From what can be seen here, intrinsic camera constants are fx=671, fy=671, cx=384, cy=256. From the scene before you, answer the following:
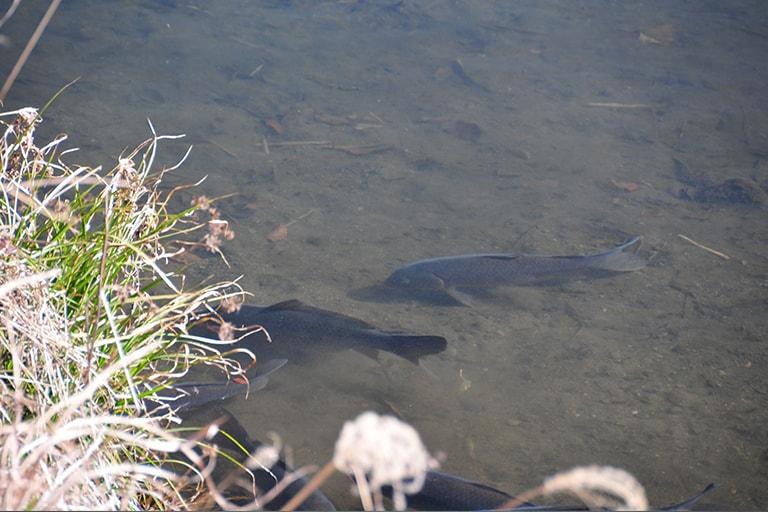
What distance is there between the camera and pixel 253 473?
126 inches

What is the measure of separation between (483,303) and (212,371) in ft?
6.50

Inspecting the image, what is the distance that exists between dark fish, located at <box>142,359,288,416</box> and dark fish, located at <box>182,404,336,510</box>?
9 cm

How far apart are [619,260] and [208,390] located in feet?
10.3

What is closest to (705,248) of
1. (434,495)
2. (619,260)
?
(619,260)

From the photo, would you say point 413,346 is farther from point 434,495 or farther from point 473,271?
point 473,271

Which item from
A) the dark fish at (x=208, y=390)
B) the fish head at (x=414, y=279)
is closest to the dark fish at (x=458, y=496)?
the dark fish at (x=208, y=390)

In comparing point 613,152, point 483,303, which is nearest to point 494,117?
point 613,152

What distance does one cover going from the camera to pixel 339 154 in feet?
22.0

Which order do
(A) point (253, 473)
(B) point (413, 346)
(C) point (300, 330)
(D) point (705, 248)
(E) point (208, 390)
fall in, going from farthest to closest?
(D) point (705, 248)
(C) point (300, 330)
(B) point (413, 346)
(E) point (208, 390)
(A) point (253, 473)

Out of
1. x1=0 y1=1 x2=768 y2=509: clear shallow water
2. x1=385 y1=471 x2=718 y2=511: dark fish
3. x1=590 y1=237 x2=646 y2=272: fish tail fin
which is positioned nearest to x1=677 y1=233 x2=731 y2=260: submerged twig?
x1=0 y1=1 x2=768 y2=509: clear shallow water

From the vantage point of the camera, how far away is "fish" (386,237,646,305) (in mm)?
4816

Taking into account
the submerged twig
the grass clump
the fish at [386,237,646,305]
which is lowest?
the submerged twig

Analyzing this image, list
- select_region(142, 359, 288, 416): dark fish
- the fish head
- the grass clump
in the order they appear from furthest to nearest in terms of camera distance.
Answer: the fish head, select_region(142, 359, 288, 416): dark fish, the grass clump

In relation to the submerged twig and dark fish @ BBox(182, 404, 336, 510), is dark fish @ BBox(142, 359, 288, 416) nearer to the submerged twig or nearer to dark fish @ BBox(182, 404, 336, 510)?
dark fish @ BBox(182, 404, 336, 510)
